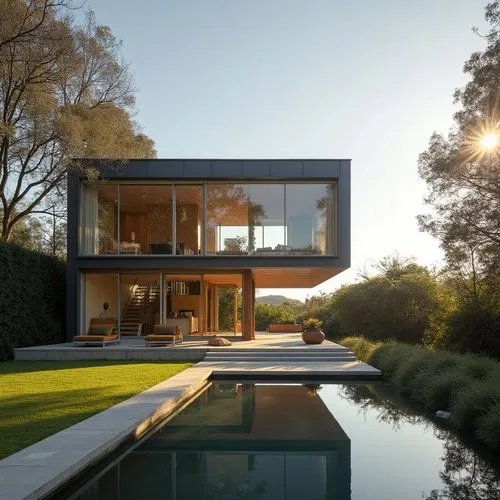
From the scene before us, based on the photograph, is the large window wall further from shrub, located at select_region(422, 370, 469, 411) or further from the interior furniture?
shrub, located at select_region(422, 370, 469, 411)

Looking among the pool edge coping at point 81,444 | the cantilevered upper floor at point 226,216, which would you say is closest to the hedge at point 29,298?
the cantilevered upper floor at point 226,216

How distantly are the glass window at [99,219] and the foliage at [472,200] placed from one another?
1016 centimetres

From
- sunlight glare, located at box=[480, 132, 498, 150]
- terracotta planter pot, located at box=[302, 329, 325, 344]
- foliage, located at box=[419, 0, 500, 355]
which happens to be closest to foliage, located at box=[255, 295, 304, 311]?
terracotta planter pot, located at box=[302, 329, 325, 344]

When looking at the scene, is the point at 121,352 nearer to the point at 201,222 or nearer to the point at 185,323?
the point at 185,323

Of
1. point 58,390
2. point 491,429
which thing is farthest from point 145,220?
point 491,429

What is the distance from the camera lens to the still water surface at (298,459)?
4.98 m

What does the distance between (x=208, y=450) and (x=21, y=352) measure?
10.7m

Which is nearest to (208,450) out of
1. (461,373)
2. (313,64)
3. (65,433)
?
(65,433)

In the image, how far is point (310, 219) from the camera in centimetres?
1761

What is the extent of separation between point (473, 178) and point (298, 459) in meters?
12.0

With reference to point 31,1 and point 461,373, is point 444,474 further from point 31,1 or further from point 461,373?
point 31,1

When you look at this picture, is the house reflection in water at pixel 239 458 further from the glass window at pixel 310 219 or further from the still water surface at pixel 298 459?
the glass window at pixel 310 219

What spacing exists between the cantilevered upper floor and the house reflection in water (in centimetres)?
881

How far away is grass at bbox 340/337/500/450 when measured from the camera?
6988 mm
